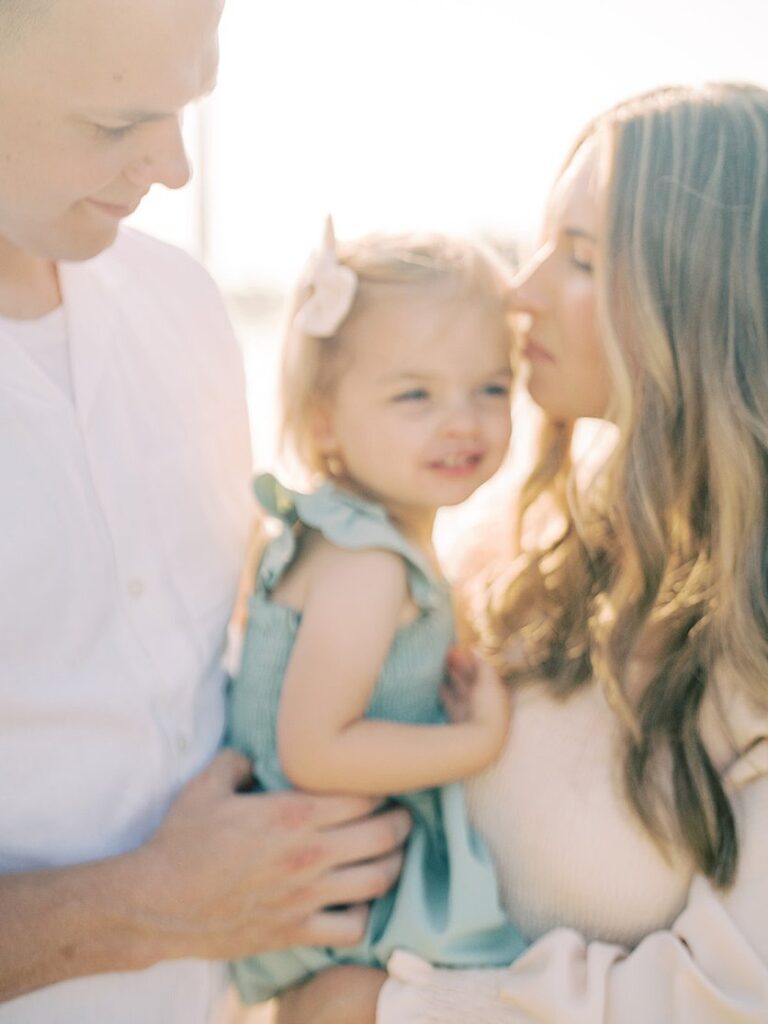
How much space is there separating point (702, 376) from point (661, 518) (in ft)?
0.85

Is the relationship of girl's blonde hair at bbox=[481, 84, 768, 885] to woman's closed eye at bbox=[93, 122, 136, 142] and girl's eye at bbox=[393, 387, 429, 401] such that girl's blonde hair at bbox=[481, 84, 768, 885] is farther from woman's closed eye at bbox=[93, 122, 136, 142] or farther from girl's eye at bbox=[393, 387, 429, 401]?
woman's closed eye at bbox=[93, 122, 136, 142]

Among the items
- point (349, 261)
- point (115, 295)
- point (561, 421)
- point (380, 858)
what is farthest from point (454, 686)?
point (115, 295)

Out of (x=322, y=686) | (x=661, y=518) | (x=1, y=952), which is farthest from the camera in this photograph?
(x=661, y=518)

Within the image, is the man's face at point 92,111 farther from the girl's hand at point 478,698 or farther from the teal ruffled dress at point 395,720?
the girl's hand at point 478,698

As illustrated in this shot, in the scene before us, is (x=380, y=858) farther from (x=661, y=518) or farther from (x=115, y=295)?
(x=115, y=295)

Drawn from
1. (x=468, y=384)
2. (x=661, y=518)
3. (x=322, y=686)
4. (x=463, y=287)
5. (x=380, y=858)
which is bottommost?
(x=380, y=858)

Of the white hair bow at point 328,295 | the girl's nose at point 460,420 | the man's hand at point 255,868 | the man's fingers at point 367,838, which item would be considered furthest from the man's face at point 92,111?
the man's fingers at point 367,838

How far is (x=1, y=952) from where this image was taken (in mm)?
1637

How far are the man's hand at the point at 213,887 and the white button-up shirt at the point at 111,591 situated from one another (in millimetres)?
73

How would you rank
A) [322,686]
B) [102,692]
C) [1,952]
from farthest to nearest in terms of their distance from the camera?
[322,686], [102,692], [1,952]

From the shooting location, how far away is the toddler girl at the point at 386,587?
194 centimetres

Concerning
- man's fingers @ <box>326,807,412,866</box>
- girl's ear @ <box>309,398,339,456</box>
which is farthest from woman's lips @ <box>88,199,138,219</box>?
man's fingers @ <box>326,807,412,866</box>

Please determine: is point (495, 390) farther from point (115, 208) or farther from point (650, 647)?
point (115, 208)

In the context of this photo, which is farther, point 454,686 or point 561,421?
point 561,421
